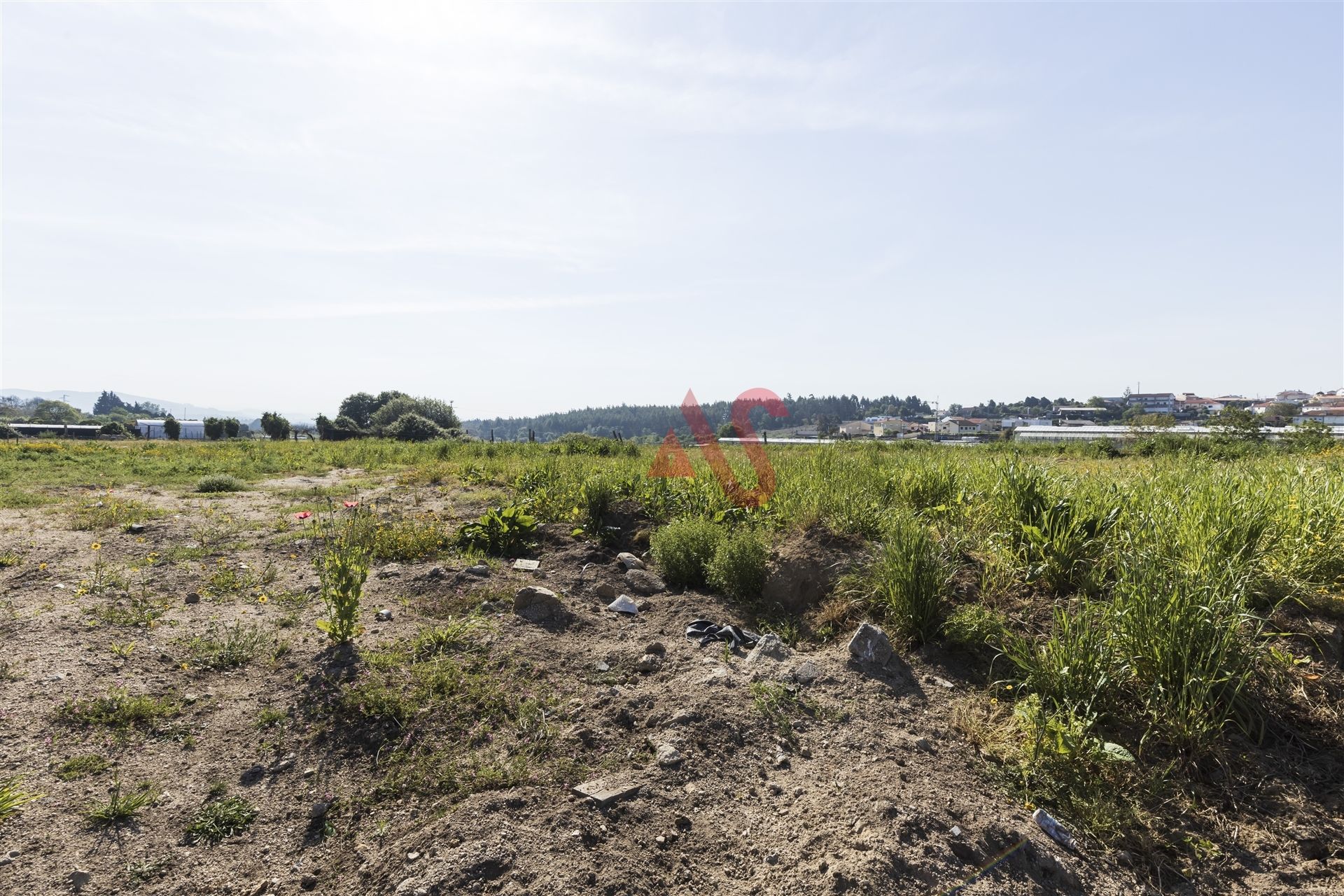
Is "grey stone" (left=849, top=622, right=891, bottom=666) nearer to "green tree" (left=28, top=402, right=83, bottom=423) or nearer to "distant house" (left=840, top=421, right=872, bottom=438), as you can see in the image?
"distant house" (left=840, top=421, right=872, bottom=438)

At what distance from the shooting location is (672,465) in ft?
28.6

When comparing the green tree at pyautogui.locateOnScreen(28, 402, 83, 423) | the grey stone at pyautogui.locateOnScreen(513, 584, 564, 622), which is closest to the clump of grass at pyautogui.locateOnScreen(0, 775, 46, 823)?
the grey stone at pyautogui.locateOnScreen(513, 584, 564, 622)

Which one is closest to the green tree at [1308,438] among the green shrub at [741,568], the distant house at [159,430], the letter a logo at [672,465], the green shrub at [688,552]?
the letter a logo at [672,465]

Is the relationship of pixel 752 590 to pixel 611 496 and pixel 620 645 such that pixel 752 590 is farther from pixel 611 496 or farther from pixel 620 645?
pixel 611 496

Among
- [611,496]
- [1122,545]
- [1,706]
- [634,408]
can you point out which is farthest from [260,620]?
[634,408]

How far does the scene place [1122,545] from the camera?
156 inches

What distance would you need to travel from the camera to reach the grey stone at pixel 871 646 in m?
3.63

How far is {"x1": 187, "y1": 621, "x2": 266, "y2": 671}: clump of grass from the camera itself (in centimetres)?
392

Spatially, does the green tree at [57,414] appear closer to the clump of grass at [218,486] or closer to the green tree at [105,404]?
the green tree at [105,404]

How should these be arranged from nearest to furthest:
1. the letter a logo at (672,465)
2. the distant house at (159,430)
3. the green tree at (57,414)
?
the letter a logo at (672,465)
the distant house at (159,430)
the green tree at (57,414)

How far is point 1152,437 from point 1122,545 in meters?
17.6

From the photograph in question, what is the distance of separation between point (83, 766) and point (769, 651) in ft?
11.7

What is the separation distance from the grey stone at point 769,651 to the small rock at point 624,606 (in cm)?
140

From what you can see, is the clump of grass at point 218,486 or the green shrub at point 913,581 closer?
the green shrub at point 913,581
